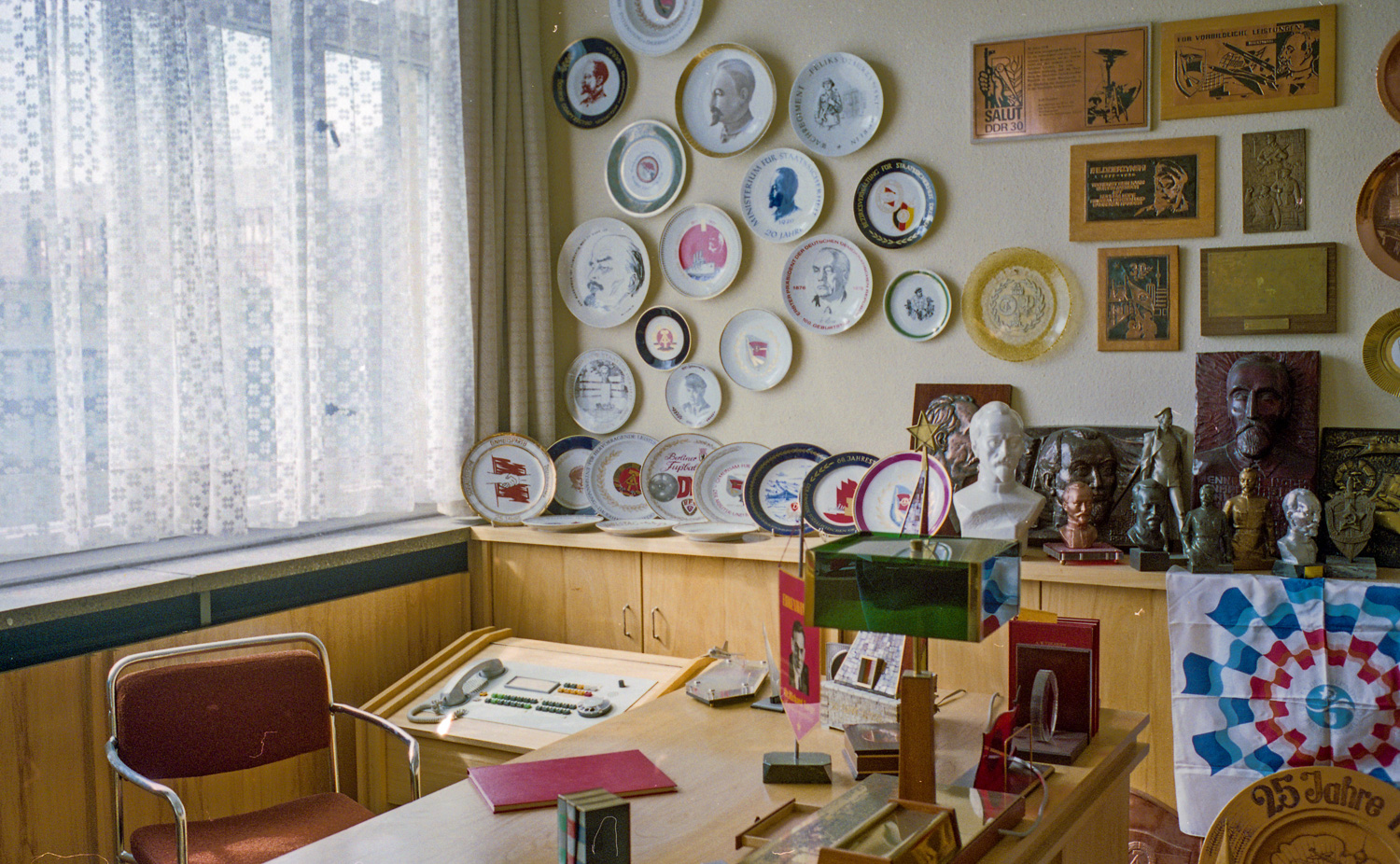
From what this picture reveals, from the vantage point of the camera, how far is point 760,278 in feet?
12.2

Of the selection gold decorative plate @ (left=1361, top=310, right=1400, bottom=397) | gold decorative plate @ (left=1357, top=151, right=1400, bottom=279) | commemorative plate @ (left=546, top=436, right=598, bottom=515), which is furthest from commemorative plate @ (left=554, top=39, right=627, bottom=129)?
gold decorative plate @ (left=1361, top=310, right=1400, bottom=397)

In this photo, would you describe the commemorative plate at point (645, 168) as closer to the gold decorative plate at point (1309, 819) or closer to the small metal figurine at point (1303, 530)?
the small metal figurine at point (1303, 530)

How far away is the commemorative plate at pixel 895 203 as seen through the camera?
3428 mm

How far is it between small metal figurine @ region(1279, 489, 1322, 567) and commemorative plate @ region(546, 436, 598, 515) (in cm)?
221

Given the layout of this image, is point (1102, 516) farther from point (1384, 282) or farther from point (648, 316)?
point (648, 316)

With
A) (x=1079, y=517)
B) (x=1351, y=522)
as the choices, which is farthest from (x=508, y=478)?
(x=1351, y=522)

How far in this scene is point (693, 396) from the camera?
12.6 ft

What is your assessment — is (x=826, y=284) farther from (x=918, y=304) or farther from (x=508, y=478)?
(x=508, y=478)

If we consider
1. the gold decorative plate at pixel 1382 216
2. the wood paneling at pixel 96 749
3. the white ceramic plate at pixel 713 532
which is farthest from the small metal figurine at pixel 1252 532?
the wood paneling at pixel 96 749

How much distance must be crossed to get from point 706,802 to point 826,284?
2183mm

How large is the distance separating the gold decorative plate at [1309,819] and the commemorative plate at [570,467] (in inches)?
102

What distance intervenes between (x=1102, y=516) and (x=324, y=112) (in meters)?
2.64

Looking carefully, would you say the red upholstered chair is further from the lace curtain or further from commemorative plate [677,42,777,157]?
commemorative plate [677,42,777,157]

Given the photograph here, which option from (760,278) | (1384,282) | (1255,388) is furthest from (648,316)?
(1384,282)
